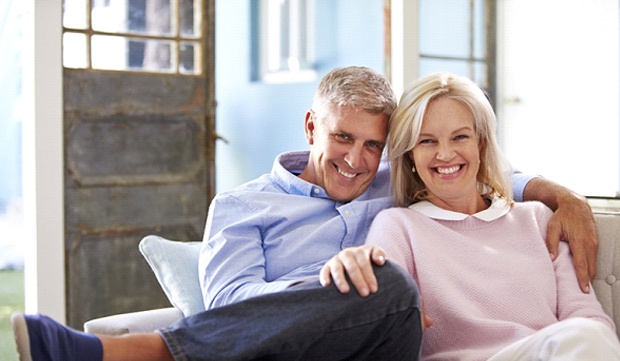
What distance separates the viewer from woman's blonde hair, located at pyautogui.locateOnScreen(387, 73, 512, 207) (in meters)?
1.90

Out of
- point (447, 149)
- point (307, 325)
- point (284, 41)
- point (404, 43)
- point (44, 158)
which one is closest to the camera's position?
point (307, 325)

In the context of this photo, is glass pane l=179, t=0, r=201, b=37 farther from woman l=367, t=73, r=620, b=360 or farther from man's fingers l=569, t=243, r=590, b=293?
man's fingers l=569, t=243, r=590, b=293

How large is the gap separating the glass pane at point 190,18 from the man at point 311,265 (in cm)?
173

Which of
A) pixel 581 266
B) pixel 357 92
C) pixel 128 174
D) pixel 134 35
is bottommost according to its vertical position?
pixel 581 266

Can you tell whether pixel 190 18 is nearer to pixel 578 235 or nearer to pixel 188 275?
pixel 188 275

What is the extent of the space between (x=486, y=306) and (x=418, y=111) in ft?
1.61

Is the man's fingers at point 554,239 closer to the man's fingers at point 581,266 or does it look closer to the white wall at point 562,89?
the man's fingers at point 581,266

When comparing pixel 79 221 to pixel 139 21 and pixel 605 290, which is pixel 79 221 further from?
pixel 605 290

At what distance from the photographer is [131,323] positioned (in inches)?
70.3

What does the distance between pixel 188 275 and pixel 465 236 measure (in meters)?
0.70

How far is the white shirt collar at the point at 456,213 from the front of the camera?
194 centimetres

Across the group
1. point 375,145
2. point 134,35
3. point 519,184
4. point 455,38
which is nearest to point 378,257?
point 375,145

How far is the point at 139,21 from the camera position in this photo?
3.61 meters

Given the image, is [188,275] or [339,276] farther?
[188,275]
